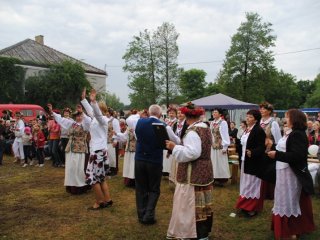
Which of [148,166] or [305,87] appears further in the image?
[305,87]

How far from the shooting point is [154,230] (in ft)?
17.3

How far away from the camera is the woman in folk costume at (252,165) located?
502 cm

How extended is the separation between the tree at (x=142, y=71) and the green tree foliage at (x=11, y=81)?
1078 centimetres

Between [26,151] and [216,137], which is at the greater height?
[216,137]

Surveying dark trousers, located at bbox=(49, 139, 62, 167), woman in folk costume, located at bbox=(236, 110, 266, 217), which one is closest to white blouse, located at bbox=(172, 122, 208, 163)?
woman in folk costume, located at bbox=(236, 110, 266, 217)

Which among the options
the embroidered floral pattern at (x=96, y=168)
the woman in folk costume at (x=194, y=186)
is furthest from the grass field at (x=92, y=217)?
the woman in folk costume at (x=194, y=186)

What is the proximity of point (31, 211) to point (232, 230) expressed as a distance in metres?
3.76

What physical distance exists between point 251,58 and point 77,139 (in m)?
29.4

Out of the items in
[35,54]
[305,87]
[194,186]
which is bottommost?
[194,186]

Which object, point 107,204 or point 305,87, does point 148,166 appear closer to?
point 107,204

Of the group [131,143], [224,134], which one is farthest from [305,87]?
[131,143]

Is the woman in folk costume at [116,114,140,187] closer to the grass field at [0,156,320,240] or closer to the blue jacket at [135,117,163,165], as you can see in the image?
the grass field at [0,156,320,240]

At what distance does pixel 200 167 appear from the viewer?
171 inches

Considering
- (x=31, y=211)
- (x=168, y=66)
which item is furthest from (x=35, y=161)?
(x=168, y=66)
